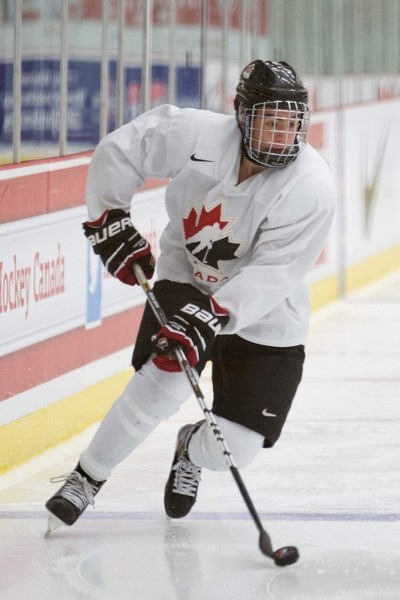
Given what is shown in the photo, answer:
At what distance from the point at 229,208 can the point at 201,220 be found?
74 mm

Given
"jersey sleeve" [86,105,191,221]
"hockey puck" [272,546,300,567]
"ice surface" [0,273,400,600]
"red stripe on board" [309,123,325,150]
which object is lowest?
"ice surface" [0,273,400,600]

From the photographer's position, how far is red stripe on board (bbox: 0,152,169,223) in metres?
3.79

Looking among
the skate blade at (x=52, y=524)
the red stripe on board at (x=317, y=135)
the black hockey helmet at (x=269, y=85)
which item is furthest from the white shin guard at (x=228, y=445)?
the red stripe on board at (x=317, y=135)

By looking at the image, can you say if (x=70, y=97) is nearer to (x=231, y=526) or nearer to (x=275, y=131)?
(x=275, y=131)

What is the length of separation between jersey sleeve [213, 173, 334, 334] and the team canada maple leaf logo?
0.09 meters

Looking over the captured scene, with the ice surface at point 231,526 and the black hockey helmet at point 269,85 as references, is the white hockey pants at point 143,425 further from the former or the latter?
the black hockey helmet at point 269,85

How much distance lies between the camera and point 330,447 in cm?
417

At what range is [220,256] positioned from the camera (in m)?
3.12

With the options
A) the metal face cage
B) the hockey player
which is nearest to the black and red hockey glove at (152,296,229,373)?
the hockey player

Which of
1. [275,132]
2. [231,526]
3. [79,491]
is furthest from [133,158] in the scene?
[231,526]

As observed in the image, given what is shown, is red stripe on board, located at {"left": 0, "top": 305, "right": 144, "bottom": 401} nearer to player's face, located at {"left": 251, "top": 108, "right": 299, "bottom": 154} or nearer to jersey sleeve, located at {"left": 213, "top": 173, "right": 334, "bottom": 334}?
jersey sleeve, located at {"left": 213, "top": 173, "right": 334, "bottom": 334}

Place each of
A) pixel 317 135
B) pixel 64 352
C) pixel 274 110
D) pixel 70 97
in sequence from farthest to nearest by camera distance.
Result: pixel 317 135, pixel 70 97, pixel 64 352, pixel 274 110

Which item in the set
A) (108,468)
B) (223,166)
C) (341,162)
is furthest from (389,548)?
(341,162)

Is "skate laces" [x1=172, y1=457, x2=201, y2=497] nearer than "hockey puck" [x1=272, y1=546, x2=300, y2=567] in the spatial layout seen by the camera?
No
